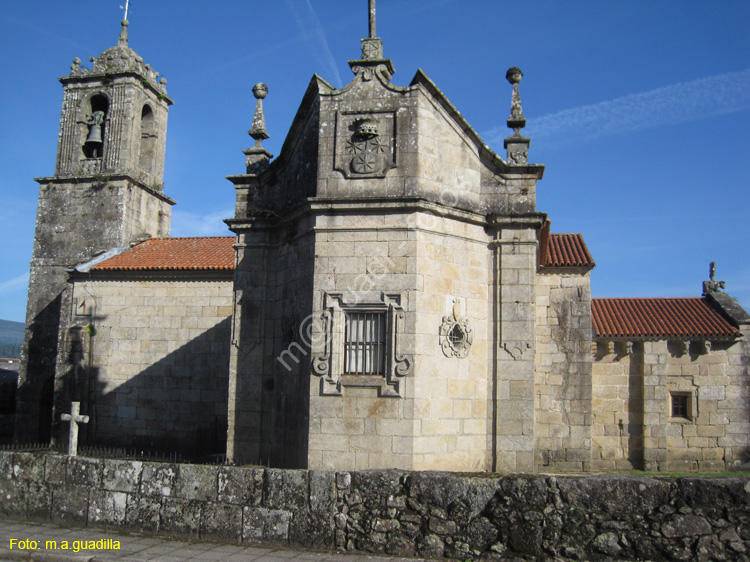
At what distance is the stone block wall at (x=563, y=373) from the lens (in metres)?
14.9

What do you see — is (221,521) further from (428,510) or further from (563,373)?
(563,373)

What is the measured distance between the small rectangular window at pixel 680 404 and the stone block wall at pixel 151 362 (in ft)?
42.8

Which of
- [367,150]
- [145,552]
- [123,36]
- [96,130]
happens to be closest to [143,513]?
[145,552]

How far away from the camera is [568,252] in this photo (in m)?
16.8

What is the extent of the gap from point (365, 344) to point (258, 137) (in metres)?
4.92

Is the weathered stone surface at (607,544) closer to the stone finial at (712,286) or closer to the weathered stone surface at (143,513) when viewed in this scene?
the weathered stone surface at (143,513)

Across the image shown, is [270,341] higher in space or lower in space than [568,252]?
lower

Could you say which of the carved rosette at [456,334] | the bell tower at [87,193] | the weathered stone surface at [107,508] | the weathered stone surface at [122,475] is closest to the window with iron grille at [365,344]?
the carved rosette at [456,334]

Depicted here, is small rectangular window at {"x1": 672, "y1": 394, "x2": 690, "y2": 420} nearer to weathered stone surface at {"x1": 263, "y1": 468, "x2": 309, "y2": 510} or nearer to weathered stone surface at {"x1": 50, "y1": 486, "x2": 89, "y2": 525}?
weathered stone surface at {"x1": 263, "y1": 468, "x2": 309, "y2": 510}

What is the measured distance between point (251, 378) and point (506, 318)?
4.62 m

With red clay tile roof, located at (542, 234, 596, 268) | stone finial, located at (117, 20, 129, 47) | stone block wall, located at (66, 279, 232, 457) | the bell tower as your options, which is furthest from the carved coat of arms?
stone finial, located at (117, 20, 129, 47)

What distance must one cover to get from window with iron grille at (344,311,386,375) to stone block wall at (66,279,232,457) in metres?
10.8

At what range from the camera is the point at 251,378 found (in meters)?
11.3

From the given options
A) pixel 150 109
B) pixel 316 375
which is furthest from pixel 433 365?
pixel 150 109
